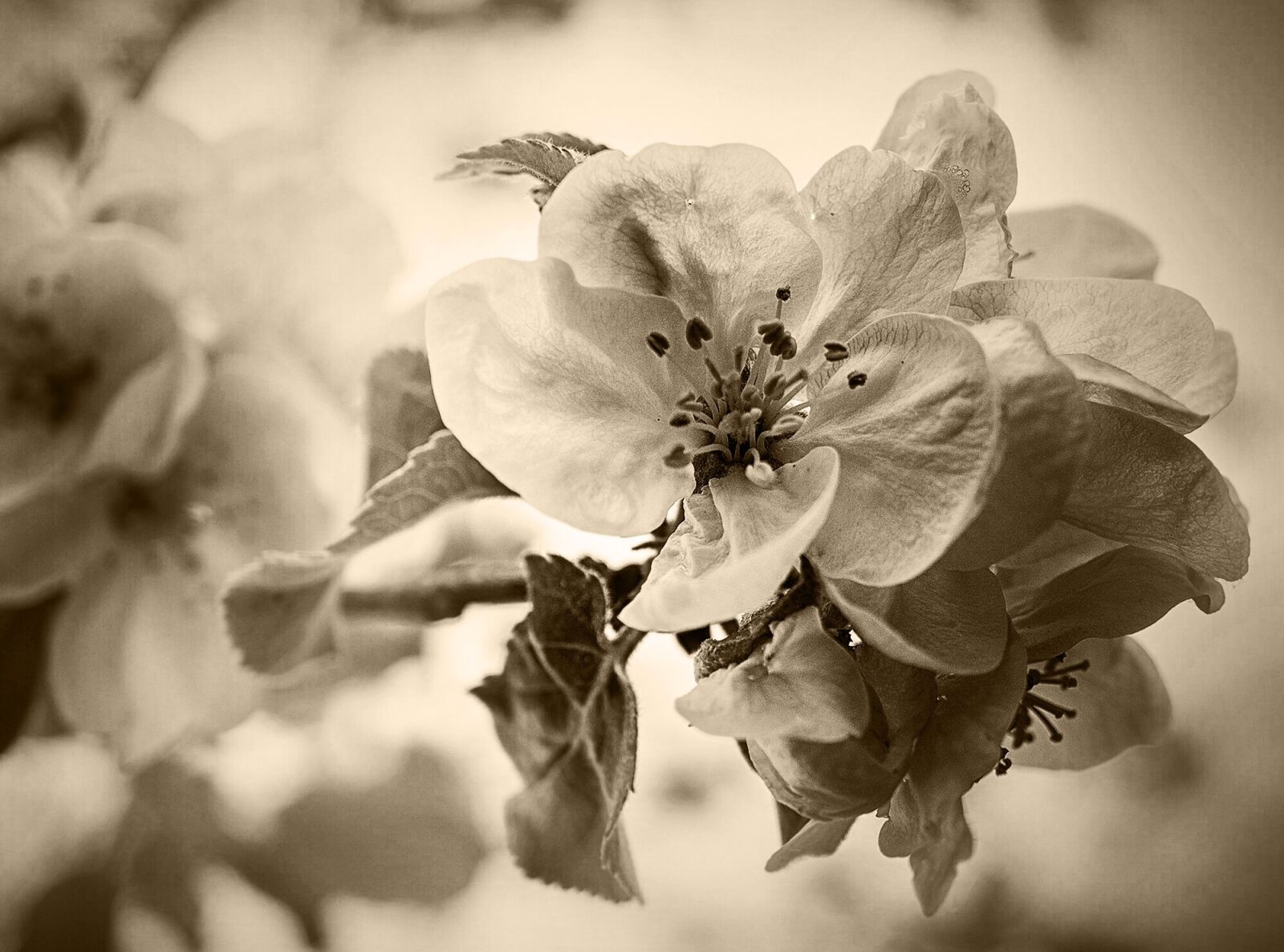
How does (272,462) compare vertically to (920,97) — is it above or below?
below

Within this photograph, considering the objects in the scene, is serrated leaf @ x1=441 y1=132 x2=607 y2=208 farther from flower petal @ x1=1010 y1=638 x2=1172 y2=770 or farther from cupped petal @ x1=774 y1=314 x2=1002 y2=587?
flower petal @ x1=1010 y1=638 x2=1172 y2=770

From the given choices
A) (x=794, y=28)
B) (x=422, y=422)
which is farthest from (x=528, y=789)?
(x=794, y=28)

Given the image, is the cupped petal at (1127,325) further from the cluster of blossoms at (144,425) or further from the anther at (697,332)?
the cluster of blossoms at (144,425)

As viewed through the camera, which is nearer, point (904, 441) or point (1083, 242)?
point (904, 441)

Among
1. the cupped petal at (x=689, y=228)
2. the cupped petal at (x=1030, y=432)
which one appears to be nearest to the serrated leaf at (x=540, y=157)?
the cupped petal at (x=689, y=228)

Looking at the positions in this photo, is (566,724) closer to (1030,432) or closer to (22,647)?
(1030,432)

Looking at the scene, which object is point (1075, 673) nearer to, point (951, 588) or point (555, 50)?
point (951, 588)

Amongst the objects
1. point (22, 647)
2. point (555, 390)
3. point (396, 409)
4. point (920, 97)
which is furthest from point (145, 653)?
point (920, 97)
